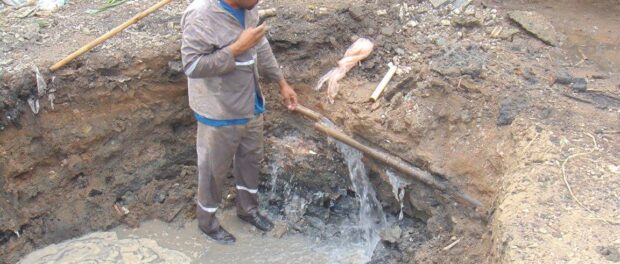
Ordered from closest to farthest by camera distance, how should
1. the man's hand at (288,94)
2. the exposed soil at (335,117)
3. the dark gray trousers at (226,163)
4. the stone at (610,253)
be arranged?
the stone at (610,253), the exposed soil at (335,117), the dark gray trousers at (226,163), the man's hand at (288,94)

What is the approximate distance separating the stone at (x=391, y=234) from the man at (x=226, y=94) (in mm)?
987

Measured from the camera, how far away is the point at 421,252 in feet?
15.6

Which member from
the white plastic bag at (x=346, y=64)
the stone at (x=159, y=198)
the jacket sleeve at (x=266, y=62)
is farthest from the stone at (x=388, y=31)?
the stone at (x=159, y=198)

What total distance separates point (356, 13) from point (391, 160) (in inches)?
54.5

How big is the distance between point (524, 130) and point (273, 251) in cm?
223

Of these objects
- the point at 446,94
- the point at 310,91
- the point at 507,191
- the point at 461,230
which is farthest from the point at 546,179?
the point at 310,91

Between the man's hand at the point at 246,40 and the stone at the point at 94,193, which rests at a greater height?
the man's hand at the point at 246,40

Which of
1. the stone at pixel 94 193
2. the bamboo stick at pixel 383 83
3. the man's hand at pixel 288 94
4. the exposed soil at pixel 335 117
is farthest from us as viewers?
the stone at pixel 94 193

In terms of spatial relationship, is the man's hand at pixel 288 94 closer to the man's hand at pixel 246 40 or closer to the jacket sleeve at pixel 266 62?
the jacket sleeve at pixel 266 62

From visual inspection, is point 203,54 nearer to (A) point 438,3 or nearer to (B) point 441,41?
(B) point 441,41

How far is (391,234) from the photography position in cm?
517

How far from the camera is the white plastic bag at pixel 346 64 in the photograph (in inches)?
215

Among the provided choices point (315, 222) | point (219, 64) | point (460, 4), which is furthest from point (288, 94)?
point (460, 4)

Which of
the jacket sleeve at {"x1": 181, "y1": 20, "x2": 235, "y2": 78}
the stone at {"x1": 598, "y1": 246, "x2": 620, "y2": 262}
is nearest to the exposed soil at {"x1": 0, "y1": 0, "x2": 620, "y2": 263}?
the stone at {"x1": 598, "y1": 246, "x2": 620, "y2": 262}
